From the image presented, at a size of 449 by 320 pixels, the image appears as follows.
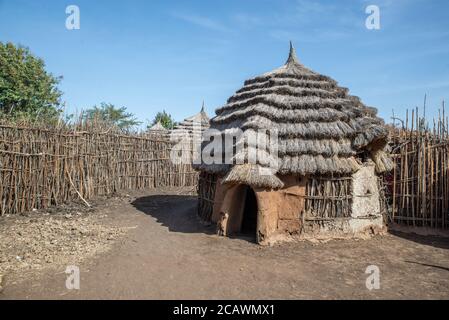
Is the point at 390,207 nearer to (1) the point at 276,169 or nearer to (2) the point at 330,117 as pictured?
(2) the point at 330,117

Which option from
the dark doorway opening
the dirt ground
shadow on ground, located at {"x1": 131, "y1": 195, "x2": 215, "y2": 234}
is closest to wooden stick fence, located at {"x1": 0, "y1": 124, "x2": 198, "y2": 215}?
the dirt ground

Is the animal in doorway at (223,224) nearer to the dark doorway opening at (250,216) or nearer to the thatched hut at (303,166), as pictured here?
the thatched hut at (303,166)

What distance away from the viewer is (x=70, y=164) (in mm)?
11359

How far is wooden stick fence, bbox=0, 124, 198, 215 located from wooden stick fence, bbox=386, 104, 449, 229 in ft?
34.7

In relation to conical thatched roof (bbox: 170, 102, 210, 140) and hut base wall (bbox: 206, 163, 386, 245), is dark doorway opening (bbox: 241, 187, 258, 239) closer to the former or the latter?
hut base wall (bbox: 206, 163, 386, 245)

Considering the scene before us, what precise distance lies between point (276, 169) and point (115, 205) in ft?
22.9

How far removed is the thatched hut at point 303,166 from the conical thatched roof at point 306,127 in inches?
1.0

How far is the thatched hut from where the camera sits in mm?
8078

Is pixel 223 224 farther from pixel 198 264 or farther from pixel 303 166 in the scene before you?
pixel 303 166

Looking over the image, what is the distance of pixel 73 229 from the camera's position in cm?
862

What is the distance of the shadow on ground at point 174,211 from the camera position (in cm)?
948
